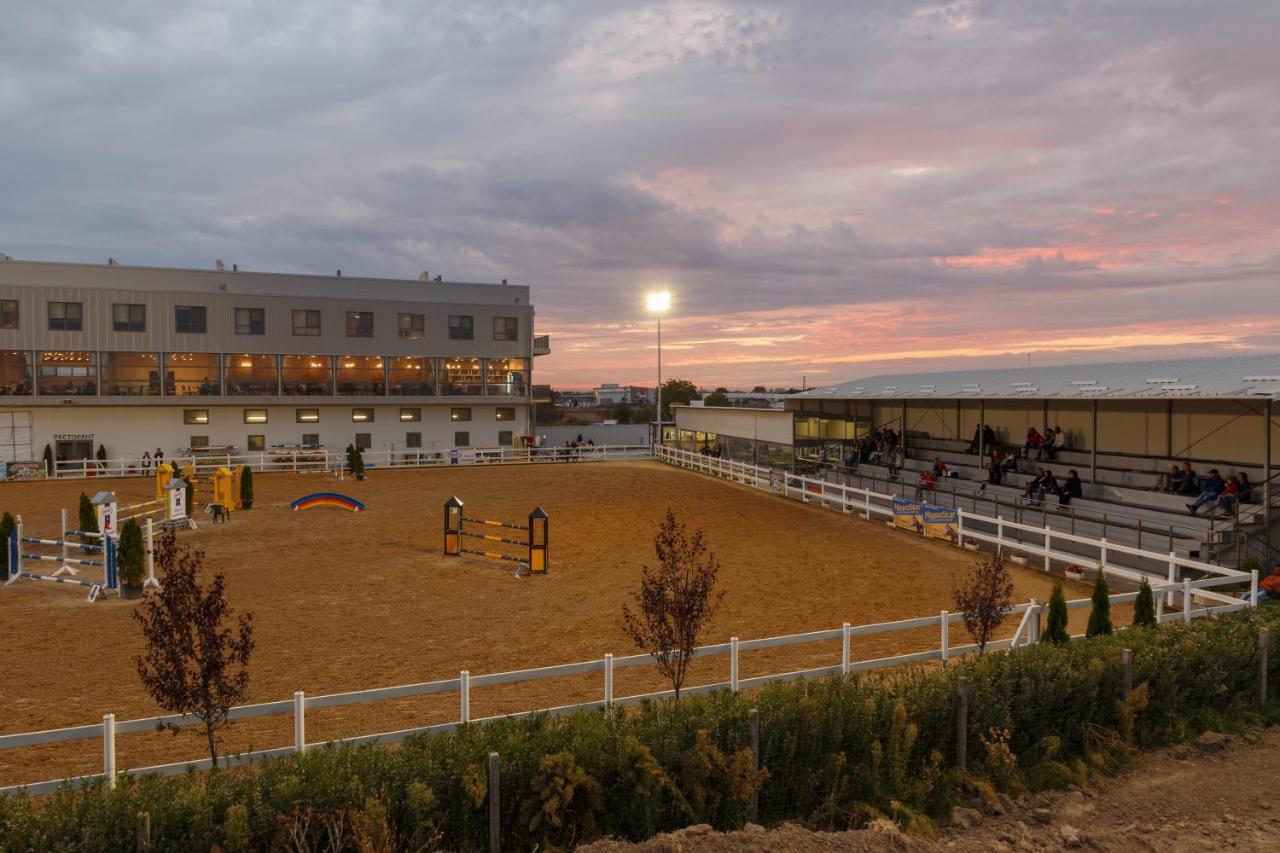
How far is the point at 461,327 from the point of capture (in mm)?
51875

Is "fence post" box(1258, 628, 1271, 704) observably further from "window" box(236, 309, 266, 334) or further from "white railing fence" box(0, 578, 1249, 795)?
"window" box(236, 309, 266, 334)

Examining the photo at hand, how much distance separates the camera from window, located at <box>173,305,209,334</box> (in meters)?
45.5

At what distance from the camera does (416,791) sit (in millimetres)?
6324

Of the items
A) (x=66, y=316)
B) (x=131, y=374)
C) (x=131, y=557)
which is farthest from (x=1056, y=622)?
(x=66, y=316)

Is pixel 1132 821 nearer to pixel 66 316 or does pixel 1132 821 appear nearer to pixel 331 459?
pixel 331 459

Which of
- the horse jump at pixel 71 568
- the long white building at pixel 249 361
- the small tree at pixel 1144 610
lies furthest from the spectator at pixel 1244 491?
the long white building at pixel 249 361

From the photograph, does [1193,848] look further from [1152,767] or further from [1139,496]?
[1139,496]

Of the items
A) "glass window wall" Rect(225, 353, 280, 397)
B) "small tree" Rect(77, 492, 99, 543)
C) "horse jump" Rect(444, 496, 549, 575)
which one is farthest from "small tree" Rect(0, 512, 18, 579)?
"glass window wall" Rect(225, 353, 280, 397)

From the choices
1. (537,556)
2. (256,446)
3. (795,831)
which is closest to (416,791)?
(795,831)

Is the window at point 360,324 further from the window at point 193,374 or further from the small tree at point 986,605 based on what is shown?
the small tree at point 986,605

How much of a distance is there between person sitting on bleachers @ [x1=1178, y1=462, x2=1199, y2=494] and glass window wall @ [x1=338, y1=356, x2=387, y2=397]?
135 feet

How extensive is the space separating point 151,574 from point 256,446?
32.1 meters

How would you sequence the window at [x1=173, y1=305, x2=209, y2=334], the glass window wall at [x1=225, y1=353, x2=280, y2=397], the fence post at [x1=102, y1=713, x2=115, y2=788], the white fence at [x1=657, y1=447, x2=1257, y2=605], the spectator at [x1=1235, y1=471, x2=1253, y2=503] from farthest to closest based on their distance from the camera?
the glass window wall at [x1=225, y1=353, x2=280, y2=397] → the window at [x1=173, y1=305, x2=209, y2=334] → the spectator at [x1=1235, y1=471, x2=1253, y2=503] → the white fence at [x1=657, y1=447, x2=1257, y2=605] → the fence post at [x1=102, y1=713, x2=115, y2=788]

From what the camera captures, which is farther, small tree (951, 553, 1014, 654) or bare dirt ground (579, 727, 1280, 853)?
small tree (951, 553, 1014, 654)
